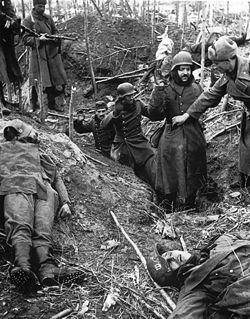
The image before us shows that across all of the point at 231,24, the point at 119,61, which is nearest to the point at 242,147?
the point at 119,61

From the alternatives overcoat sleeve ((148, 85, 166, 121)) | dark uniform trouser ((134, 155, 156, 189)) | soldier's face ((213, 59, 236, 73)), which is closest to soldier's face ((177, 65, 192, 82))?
overcoat sleeve ((148, 85, 166, 121))

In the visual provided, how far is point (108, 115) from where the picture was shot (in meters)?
7.36

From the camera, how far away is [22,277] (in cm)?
370

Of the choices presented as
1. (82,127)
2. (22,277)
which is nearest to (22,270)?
(22,277)

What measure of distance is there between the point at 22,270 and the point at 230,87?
120 inches

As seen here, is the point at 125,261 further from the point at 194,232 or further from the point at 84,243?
the point at 194,232

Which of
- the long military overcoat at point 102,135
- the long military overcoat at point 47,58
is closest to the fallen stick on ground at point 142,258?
the long military overcoat at point 102,135

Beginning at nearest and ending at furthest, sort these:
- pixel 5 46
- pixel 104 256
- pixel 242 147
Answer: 1. pixel 104 256
2. pixel 242 147
3. pixel 5 46

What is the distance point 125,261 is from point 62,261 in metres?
0.56

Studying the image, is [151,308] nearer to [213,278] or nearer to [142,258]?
[213,278]

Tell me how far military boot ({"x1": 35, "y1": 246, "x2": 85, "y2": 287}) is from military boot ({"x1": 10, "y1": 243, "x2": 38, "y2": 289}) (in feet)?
0.31

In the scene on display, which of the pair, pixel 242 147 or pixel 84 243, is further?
pixel 242 147

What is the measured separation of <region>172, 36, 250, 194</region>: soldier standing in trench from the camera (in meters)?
5.27

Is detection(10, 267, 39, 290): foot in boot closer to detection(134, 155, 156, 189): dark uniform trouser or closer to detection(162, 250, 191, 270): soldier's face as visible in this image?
detection(162, 250, 191, 270): soldier's face
